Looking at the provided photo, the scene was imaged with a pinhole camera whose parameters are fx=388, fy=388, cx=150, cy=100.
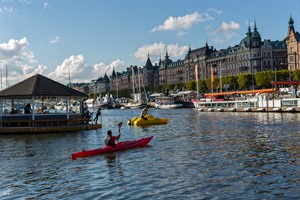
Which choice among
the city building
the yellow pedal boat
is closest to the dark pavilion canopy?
the yellow pedal boat

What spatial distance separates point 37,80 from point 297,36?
4922 inches

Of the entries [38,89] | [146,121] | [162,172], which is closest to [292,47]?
[146,121]

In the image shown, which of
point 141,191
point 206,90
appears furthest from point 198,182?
point 206,90

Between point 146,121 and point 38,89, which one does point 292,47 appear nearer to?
point 146,121

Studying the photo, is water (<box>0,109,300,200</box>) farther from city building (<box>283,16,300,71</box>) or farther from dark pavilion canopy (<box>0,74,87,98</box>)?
city building (<box>283,16,300,71</box>)

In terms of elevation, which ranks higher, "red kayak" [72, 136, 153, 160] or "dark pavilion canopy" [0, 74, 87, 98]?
"dark pavilion canopy" [0, 74, 87, 98]

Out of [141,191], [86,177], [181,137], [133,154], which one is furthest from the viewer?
[181,137]

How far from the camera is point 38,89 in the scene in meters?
43.0

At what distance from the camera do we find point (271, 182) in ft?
56.7

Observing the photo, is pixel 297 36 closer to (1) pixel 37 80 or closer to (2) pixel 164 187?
(1) pixel 37 80

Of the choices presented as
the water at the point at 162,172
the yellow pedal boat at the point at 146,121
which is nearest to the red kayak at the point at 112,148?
the water at the point at 162,172

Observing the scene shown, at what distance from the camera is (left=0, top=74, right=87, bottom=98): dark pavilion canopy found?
1667 inches

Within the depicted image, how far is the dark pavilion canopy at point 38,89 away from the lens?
42344 mm

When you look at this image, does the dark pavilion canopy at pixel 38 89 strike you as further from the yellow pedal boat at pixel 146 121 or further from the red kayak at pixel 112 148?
the red kayak at pixel 112 148
